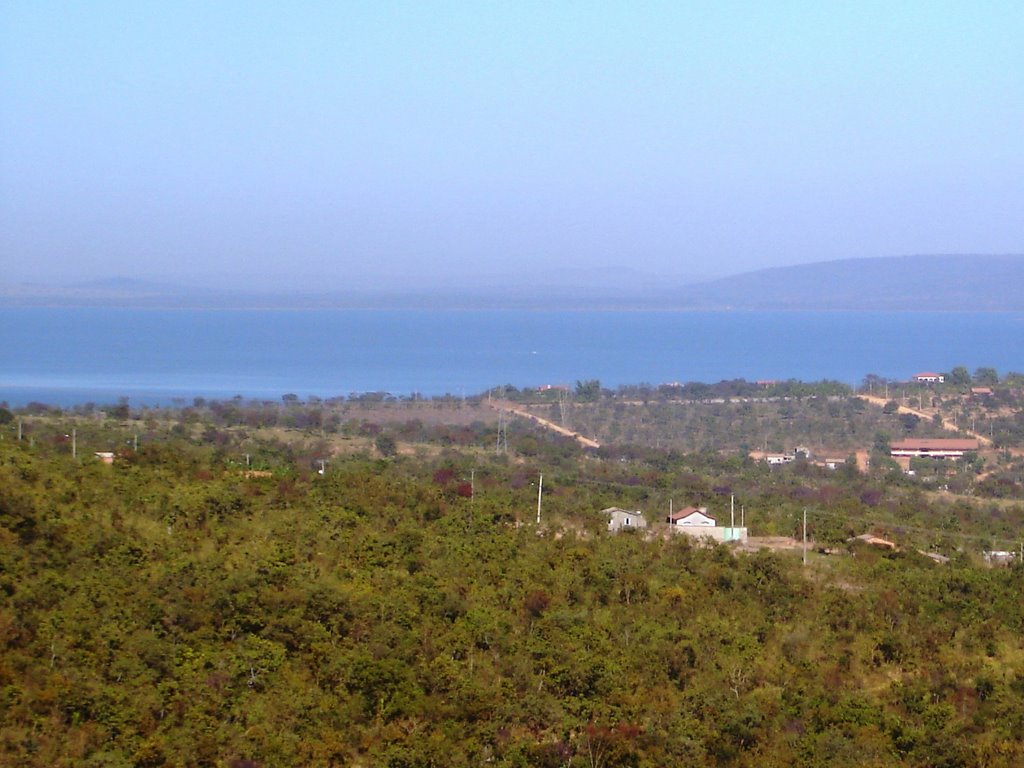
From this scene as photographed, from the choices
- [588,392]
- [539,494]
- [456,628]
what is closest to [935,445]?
Result: [588,392]

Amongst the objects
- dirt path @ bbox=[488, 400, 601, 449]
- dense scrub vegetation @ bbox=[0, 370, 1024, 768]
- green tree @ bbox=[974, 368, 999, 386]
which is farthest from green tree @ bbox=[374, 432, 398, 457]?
green tree @ bbox=[974, 368, 999, 386]

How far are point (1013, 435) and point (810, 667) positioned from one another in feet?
66.4

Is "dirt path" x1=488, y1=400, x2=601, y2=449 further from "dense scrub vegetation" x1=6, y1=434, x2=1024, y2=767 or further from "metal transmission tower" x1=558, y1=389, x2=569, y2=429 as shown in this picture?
"dense scrub vegetation" x1=6, y1=434, x2=1024, y2=767

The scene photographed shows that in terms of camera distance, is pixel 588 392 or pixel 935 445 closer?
pixel 935 445

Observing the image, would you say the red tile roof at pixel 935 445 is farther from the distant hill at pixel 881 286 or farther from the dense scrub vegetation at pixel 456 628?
the distant hill at pixel 881 286

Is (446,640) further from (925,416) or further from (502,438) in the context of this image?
(925,416)

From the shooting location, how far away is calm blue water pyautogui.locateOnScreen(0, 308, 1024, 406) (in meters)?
42.6

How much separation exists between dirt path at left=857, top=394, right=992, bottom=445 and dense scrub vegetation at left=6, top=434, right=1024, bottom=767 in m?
15.4

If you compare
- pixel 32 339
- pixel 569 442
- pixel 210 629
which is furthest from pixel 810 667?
pixel 32 339

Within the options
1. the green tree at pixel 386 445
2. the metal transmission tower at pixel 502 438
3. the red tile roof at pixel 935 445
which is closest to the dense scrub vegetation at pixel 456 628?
the green tree at pixel 386 445

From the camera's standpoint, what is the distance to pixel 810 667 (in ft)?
33.2

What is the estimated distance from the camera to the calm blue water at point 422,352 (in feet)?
140

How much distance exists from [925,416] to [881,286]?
115067 mm

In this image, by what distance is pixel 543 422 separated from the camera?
102 feet
